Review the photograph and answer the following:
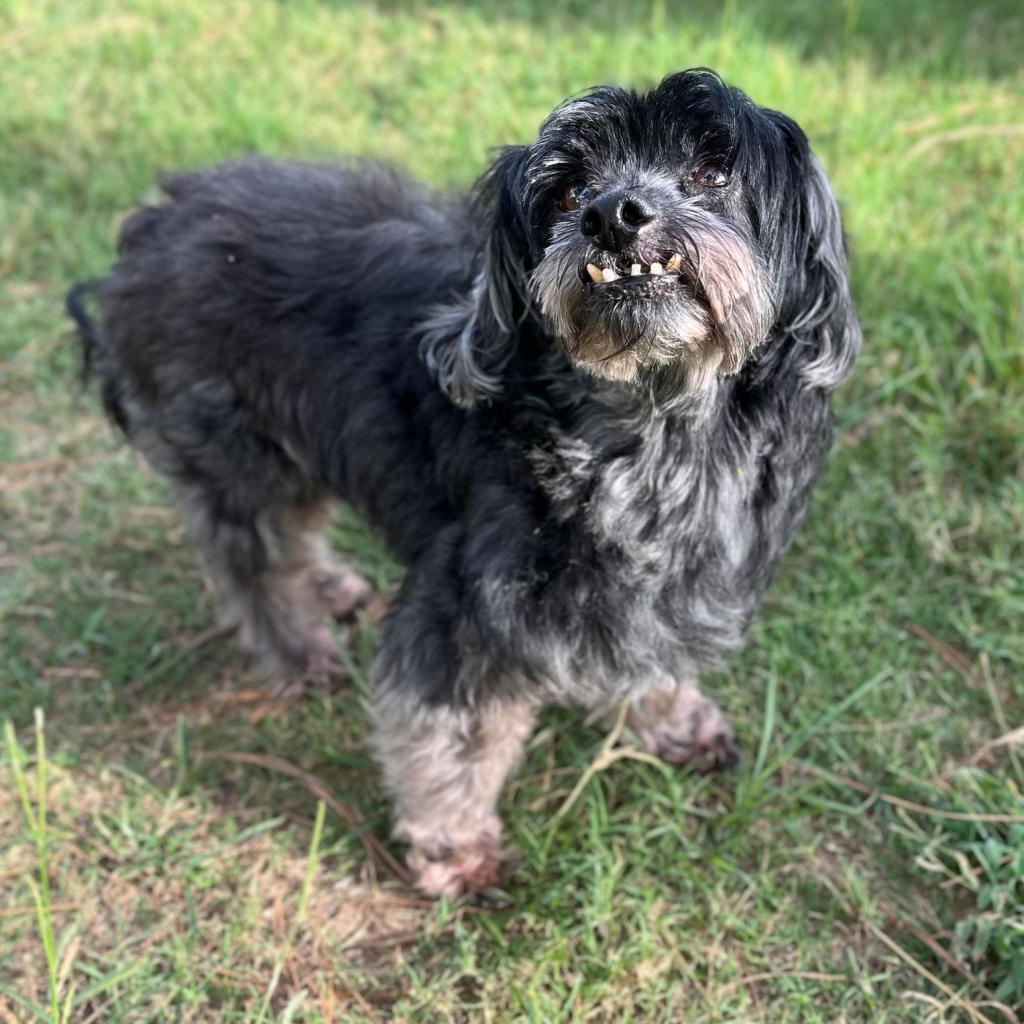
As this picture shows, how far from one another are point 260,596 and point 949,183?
3.04m

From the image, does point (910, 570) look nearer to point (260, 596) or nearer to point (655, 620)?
point (655, 620)

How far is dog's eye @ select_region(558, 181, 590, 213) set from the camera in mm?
1848

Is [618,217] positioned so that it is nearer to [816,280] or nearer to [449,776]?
[816,280]

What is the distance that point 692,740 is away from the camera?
2.86m

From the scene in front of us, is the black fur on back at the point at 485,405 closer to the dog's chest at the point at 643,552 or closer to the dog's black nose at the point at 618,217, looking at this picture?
the dog's chest at the point at 643,552

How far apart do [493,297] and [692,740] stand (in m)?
1.41

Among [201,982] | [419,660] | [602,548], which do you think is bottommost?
[201,982]

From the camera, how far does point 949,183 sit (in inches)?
162

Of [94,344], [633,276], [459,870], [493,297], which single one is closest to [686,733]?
[459,870]

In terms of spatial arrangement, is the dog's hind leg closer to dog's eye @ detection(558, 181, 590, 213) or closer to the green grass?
the green grass

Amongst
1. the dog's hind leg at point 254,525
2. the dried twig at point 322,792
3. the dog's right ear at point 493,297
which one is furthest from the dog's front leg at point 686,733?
the dog's right ear at point 493,297

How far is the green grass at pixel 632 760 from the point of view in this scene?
2436 mm

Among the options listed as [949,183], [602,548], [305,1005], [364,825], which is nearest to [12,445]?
[364,825]

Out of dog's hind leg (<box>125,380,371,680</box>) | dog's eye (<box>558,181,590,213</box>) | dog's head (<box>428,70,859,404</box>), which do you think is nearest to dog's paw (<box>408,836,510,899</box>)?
dog's hind leg (<box>125,380,371,680</box>)
